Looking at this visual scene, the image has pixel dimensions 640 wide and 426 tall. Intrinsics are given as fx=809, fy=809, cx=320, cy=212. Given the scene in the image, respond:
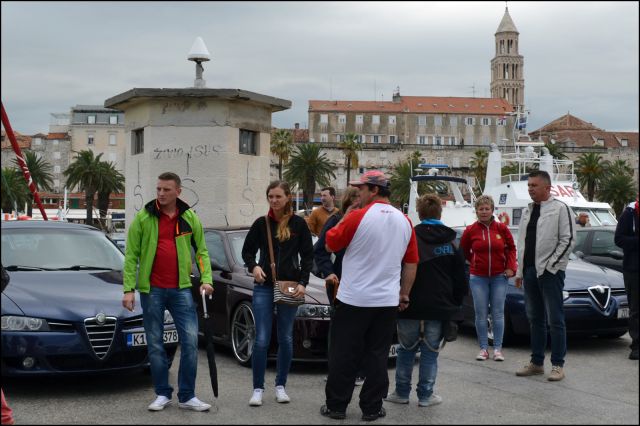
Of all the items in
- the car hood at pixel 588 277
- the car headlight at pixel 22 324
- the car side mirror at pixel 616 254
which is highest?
the car side mirror at pixel 616 254

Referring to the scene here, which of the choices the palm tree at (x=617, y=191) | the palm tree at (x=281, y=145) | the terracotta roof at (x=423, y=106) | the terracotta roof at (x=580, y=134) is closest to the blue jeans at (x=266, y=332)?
the palm tree at (x=281, y=145)

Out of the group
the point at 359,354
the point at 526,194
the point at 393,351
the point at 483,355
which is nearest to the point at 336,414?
the point at 359,354

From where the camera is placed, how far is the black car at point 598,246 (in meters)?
12.4

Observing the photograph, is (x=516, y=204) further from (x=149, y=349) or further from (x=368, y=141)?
(x=368, y=141)

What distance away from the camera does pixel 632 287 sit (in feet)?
28.7

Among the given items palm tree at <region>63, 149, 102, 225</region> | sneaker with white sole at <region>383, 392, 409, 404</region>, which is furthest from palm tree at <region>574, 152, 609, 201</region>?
sneaker with white sole at <region>383, 392, 409, 404</region>

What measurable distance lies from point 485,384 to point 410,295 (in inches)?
62.4

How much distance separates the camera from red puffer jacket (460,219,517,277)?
888 cm

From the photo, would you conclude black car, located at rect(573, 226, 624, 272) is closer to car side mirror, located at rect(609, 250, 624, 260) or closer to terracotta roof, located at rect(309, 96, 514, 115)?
car side mirror, located at rect(609, 250, 624, 260)

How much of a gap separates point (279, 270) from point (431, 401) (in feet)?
5.45

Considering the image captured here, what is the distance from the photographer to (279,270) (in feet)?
22.0

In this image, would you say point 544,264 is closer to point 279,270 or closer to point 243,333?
point 279,270

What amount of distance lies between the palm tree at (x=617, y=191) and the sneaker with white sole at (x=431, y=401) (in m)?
77.9

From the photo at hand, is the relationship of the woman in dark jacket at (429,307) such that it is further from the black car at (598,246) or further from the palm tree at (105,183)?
the palm tree at (105,183)
